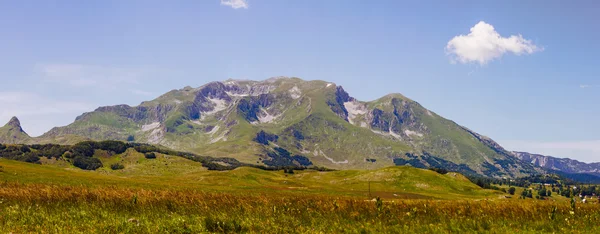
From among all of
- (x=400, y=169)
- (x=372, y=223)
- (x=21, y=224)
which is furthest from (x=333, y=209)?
(x=400, y=169)

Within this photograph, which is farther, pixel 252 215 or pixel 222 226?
pixel 252 215

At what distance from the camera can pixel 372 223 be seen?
48.5 feet

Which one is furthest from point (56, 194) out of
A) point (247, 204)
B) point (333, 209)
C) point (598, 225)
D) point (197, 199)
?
point (598, 225)

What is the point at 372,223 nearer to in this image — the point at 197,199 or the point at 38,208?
the point at 197,199

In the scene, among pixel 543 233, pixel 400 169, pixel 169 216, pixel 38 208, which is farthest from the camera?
pixel 400 169

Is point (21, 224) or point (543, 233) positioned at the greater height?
point (543, 233)

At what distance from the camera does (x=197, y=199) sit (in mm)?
18844

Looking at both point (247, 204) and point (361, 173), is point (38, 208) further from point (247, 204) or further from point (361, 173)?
point (361, 173)

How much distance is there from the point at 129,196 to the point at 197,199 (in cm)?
404

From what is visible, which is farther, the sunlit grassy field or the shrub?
the sunlit grassy field

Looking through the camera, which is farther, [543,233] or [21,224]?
[21,224]

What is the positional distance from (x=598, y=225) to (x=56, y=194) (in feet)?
84.0

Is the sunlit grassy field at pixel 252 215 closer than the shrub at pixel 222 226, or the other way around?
the shrub at pixel 222 226

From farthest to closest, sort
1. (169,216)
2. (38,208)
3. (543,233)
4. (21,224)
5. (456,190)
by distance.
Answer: (456,190), (38,208), (169,216), (21,224), (543,233)
